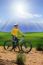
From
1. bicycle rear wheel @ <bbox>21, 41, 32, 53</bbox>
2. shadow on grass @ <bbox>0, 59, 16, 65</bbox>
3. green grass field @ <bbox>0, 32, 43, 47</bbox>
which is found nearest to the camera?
shadow on grass @ <bbox>0, 59, 16, 65</bbox>

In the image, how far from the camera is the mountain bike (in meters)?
15.2

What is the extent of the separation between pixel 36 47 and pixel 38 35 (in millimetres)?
974

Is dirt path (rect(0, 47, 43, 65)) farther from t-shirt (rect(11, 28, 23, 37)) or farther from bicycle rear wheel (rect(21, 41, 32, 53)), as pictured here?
t-shirt (rect(11, 28, 23, 37))

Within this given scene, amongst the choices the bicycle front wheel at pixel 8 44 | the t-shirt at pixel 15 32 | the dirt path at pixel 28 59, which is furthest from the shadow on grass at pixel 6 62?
the bicycle front wheel at pixel 8 44

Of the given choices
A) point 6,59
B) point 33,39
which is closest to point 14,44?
point 33,39

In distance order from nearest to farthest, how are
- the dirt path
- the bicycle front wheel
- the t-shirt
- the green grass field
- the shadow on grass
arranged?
the shadow on grass < the dirt path < the t-shirt < the bicycle front wheel < the green grass field

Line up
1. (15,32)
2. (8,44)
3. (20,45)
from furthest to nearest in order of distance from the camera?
(8,44) → (20,45) → (15,32)

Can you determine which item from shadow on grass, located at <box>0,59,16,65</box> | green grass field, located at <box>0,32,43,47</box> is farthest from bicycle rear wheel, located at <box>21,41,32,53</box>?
shadow on grass, located at <box>0,59,16,65</box>

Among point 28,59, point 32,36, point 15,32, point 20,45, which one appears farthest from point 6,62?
point 32,36

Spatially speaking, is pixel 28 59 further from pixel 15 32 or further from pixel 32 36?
pixel 32 36

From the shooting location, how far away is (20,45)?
50.8 ft

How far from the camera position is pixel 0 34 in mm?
16484

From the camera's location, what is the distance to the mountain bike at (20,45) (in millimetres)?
15250

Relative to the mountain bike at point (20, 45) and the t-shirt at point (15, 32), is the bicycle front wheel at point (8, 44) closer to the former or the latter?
the mountain bike at point (20, 45)
